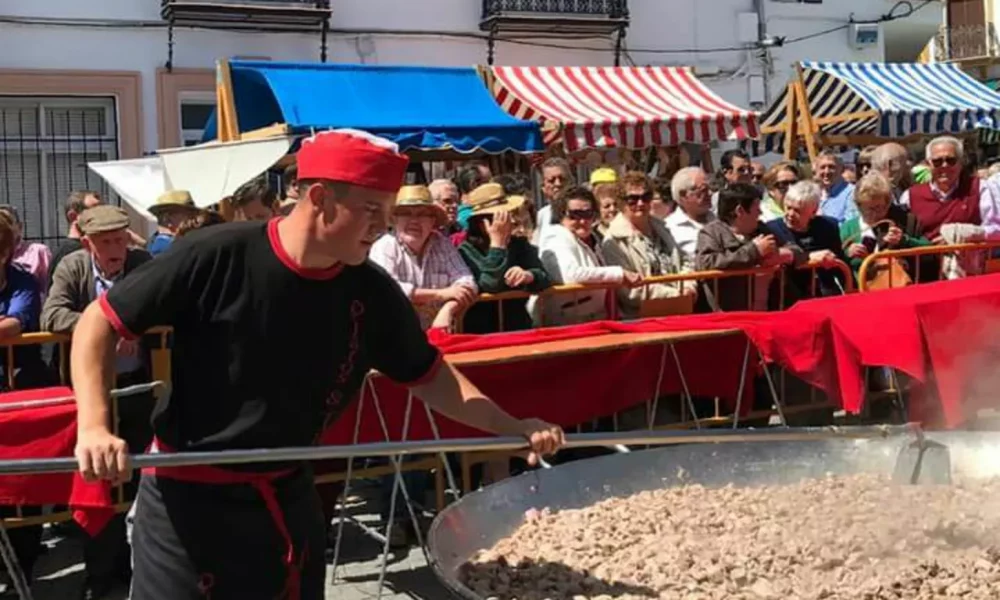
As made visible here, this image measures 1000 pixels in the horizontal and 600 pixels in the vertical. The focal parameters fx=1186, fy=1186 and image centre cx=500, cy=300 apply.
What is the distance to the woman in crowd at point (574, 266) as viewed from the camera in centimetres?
617

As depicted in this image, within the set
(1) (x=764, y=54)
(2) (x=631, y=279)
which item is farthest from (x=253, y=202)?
(1) (x=764, y=54)

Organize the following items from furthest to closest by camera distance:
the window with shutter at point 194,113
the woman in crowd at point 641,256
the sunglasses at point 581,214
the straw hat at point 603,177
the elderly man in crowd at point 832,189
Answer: the window with shutter at point 194,113
the elderly man in crowd at point 832,189
the straw hat at point 603,177
the woman in crowd at point 641,256
the sunglasses at point 581,214

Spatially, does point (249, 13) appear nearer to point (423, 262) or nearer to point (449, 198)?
point (449, 198)

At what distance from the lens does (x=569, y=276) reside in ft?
20.2

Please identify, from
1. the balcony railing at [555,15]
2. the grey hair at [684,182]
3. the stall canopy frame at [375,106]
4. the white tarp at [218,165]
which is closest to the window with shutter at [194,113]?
the stall canopy frame at [375,106]

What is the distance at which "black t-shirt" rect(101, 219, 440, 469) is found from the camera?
2703mm

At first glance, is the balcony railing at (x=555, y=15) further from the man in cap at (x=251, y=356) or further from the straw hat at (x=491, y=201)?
the man in cap at (x=251, y=356)

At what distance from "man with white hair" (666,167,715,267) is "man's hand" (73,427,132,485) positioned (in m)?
Answer: 4.84

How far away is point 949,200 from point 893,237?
87 centimetres

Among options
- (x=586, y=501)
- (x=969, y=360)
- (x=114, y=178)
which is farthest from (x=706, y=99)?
(x=586, y=501)

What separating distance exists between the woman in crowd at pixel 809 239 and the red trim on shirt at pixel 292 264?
4.74m

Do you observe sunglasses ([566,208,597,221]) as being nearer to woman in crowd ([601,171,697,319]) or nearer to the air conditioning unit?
woman in crowd ([601,171,697,319])

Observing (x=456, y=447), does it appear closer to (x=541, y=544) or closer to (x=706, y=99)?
(x=541, y=544)

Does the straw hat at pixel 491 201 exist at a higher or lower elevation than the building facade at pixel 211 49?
lower
